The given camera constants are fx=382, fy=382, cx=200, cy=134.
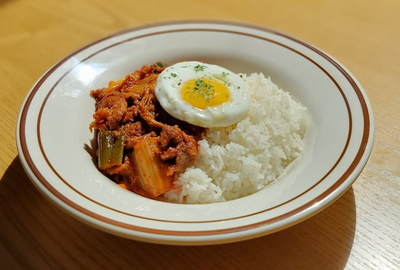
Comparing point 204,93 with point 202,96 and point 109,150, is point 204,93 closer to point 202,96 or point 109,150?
point 202,96

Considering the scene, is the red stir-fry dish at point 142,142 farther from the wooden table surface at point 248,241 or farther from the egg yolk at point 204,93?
the wooden table surface at point 248,241

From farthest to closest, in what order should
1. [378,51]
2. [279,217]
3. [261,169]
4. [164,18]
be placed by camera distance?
1. [164,18]
2. [378,51]
3. [261,169]
4. [279,217]

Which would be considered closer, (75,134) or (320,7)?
(75,134)

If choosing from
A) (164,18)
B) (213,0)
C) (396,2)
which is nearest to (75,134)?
(164,18)

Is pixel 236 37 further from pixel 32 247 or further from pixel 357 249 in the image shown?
pixel 32 247

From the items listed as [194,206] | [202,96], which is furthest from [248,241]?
[202,96]

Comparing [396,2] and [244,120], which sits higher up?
[396,2]

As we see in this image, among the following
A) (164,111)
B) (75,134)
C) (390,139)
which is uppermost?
(390,139)
